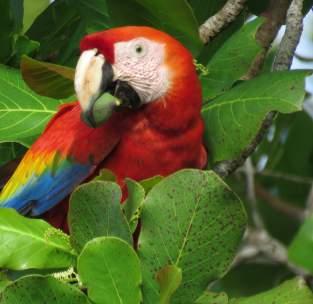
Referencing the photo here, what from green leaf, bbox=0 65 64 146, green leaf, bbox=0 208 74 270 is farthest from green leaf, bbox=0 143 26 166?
green leaf, bbox=0 208 74 270

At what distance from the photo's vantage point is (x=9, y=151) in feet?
6.23

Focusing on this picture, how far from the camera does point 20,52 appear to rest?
1698mm

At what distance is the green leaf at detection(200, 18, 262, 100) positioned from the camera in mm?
1606

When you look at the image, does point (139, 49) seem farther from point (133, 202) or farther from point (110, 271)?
point (110, 271)

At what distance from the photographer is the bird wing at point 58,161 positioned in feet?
5.68

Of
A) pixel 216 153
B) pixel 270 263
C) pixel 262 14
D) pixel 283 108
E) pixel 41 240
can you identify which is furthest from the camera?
pixel 270 263

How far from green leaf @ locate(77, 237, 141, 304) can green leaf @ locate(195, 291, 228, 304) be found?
144 mm

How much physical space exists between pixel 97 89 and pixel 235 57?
0.30 metres

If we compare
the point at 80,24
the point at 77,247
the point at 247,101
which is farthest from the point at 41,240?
the point at 80,24

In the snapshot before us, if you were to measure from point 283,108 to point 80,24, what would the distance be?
0.64 metres

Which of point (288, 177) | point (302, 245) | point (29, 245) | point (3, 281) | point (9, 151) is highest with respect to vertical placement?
point (302, 245)

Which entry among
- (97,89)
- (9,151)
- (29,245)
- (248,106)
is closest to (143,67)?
(97,89)

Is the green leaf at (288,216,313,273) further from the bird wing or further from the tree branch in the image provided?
the bird wing

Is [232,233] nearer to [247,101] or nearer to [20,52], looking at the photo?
[247,101]
